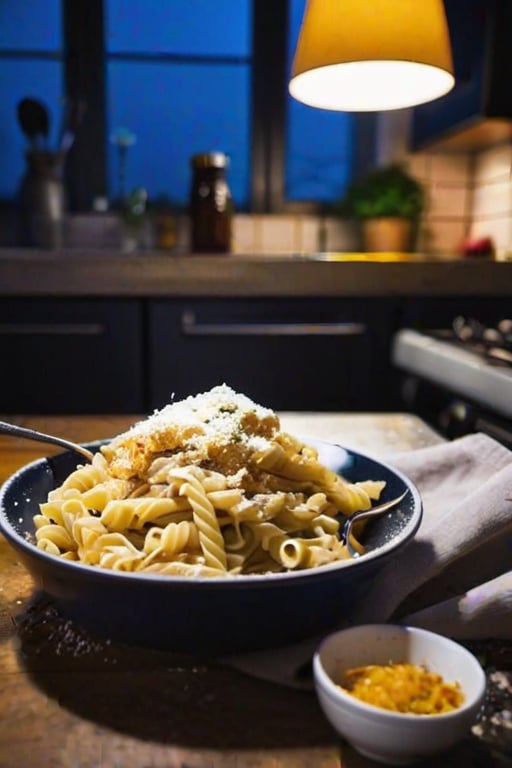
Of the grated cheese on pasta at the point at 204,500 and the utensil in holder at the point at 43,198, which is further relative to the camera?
the utensil in holder at the point at 43,198

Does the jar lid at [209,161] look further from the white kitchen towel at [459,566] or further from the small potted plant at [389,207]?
the white kitchen towel at [459,566]

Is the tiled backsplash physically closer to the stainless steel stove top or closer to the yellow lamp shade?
the stainless steel stove top

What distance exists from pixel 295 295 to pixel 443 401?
0.64 m

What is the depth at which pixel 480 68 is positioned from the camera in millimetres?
2279

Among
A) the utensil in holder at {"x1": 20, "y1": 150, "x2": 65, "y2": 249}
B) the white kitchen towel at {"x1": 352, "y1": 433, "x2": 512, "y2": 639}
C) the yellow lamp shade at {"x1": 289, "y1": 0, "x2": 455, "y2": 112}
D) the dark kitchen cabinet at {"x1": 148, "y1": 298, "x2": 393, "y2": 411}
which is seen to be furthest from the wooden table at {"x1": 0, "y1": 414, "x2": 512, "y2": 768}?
the utensil in holder at {"x1": 20, "y1": 150, "x2": 65, "y2": 249}

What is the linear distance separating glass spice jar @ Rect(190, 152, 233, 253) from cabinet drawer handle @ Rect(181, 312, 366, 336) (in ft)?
1.51

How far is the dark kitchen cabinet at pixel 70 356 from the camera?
2.23 metres

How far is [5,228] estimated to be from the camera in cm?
293

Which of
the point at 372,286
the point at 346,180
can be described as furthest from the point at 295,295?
the point at 346,180

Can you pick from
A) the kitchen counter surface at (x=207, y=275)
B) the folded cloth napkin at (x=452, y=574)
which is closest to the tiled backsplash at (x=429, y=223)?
the kitchen counter surface at (x=207, y=275)

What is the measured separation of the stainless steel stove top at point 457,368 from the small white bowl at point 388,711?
0.91 metres

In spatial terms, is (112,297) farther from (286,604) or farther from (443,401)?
(286,604)

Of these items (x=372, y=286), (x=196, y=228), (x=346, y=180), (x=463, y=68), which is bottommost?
(x=372, y=286)

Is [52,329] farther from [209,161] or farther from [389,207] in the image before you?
[389,207]
